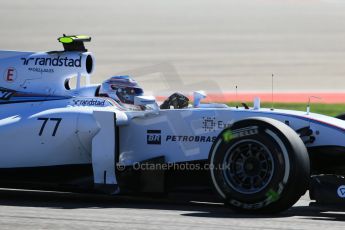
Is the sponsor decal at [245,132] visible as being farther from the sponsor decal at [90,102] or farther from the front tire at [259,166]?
the sponsor decal at [90,102]

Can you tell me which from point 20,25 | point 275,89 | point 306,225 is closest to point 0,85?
point 306,225

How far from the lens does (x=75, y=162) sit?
9.58 metres

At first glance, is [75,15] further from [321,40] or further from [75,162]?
[75,162]

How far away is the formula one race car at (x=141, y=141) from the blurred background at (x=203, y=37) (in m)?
12.5

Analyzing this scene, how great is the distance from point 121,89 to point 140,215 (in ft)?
7.93

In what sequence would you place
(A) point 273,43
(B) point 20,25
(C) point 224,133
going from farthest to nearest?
(B) point 20,25 < (A) point 273,43 < (C) point 224,133

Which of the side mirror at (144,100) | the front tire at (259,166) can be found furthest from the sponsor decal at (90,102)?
the front tire at (259,166)

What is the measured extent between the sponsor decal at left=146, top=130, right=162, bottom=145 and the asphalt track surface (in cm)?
66

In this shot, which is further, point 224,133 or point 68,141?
point 68,141

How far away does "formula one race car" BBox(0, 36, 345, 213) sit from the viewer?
26.9 ft

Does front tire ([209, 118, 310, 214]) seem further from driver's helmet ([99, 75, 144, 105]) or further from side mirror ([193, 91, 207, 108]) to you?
driver's helmet ([99, 75, 144, 105])

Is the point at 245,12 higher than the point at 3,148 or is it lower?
higher

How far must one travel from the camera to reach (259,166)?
8.29 metres

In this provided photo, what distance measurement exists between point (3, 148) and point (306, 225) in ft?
13.4
